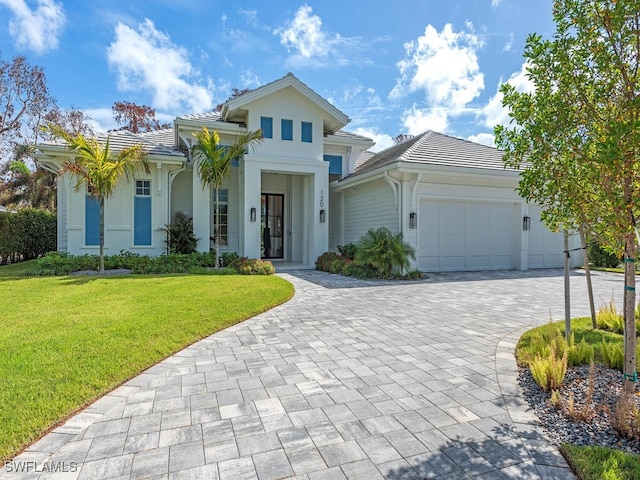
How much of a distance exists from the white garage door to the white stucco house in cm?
4

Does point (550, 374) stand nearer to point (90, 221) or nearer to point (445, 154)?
point (445, 154)

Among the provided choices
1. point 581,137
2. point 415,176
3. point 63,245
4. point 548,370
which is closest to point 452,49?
point 415,176

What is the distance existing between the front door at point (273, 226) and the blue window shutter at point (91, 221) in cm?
587

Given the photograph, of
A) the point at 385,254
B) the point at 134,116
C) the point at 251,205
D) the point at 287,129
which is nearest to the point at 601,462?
Result: the point at 385,254

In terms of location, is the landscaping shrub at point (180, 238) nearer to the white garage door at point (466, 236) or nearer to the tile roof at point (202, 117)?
the tile roof at point (202, 117)

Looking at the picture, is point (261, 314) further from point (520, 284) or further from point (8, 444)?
point (520, 284)

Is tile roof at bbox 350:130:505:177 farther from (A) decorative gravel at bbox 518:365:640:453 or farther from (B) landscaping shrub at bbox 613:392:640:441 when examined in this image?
(B) landscaping shrub at bbox 613:392:640:441

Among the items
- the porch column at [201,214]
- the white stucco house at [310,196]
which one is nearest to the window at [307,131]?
the white stucco house at [310,196]

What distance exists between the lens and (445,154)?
38.5 feet

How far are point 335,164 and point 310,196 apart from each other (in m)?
2.38

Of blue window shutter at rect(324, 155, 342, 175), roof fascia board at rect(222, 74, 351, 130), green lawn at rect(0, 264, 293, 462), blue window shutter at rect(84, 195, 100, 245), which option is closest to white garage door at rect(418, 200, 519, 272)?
blue window shutter at rect(324, 155, 342, 175)

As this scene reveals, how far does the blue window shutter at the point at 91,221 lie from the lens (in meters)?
11.2

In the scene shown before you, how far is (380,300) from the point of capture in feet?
23.3

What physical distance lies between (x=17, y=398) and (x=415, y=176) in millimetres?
10174
